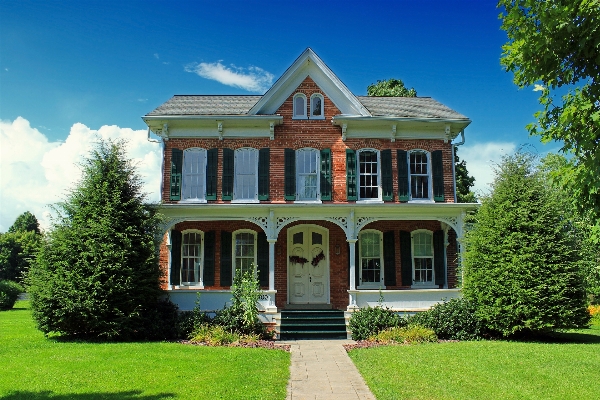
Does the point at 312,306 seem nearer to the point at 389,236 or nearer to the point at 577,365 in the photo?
the point at 389,236

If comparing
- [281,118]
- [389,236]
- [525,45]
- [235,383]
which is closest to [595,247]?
[389,236]

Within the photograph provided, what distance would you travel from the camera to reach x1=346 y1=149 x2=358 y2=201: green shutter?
17.1 metres

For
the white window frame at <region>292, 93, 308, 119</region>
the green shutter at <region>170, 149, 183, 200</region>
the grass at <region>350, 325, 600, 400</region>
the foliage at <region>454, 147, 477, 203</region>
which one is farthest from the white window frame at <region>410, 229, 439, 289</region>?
the foliage at <region>454, 147, 477, 203</region>

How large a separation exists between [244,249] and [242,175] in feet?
8.90

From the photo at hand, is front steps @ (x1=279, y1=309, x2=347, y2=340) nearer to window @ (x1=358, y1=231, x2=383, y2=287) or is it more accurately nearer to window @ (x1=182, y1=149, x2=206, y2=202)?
window @ (x1=358, y1=231, x2=383, y2=287)

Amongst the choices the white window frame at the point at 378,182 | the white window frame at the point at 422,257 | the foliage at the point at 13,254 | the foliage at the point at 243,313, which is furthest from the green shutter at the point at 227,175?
the foliage at the point at 13,254

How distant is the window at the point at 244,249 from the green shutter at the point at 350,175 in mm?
3786

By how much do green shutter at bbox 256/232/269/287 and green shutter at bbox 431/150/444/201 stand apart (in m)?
6.43

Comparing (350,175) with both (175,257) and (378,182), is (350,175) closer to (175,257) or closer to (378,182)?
(378,182)

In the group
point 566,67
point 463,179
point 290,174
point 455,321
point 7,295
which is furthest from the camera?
point 463,179

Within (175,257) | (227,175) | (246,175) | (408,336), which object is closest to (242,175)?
(246,175)

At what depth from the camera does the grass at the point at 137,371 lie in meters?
7.86

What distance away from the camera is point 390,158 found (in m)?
17.4

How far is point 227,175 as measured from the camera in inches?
674
